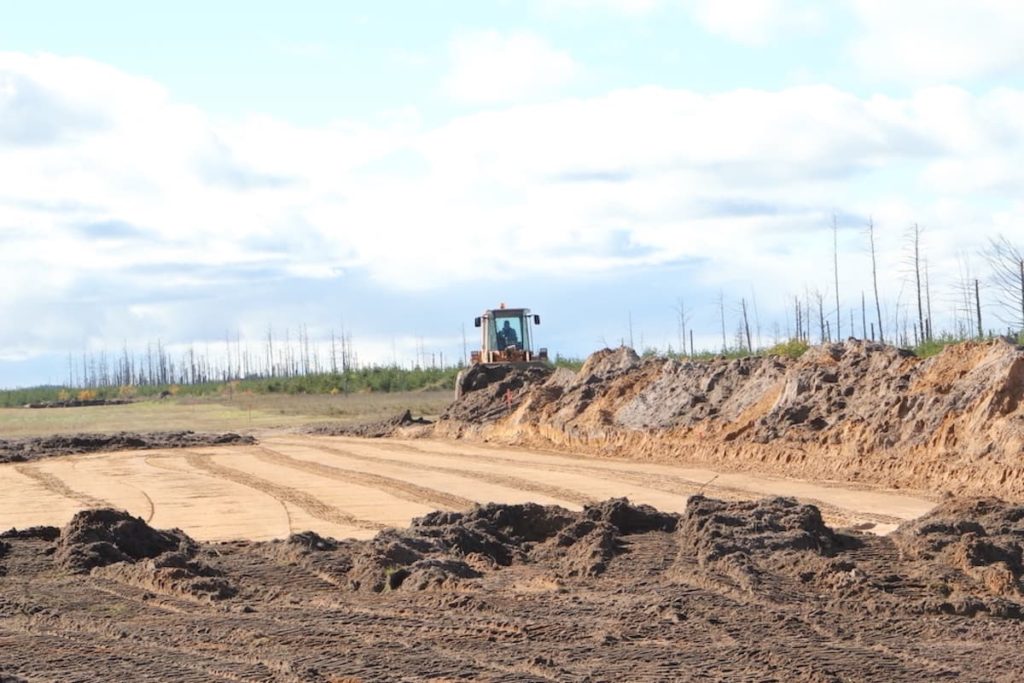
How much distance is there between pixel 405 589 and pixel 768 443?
14.4m

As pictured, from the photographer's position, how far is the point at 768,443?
24.7 meters

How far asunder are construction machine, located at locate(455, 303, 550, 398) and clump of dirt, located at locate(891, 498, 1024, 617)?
2649cm

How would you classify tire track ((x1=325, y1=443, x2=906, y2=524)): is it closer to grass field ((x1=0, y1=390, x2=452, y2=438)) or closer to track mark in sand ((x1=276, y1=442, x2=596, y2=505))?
track mark in sand ((x1=276, y1=442, x2=596, y2=505))

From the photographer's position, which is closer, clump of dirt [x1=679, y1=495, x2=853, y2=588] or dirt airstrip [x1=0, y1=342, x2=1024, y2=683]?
dirt airstrip [x1=0, y1=342, x2=1024, y2=683]

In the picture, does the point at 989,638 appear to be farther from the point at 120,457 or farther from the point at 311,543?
the point at 120,457

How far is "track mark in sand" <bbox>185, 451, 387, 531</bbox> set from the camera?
17266 millimetres

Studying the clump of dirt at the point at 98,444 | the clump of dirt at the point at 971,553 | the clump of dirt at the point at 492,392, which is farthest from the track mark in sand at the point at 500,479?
the clump of dirt at the point at 492,392

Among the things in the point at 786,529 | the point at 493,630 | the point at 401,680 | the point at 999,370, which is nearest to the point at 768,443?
the point at 999,370

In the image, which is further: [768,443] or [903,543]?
[768,443]

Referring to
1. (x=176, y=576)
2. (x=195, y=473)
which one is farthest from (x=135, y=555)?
(x=195, y=473)

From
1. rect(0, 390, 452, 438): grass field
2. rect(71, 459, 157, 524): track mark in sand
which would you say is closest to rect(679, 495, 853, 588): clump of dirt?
rect(71, 459, 157, 524): track mark in sand

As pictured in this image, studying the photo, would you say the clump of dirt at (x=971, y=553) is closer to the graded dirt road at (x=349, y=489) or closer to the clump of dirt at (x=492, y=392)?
the graded dirt road at (x=349, y=489)

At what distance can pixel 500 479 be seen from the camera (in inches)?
895

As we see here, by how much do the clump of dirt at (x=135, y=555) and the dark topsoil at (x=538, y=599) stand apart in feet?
0.08
